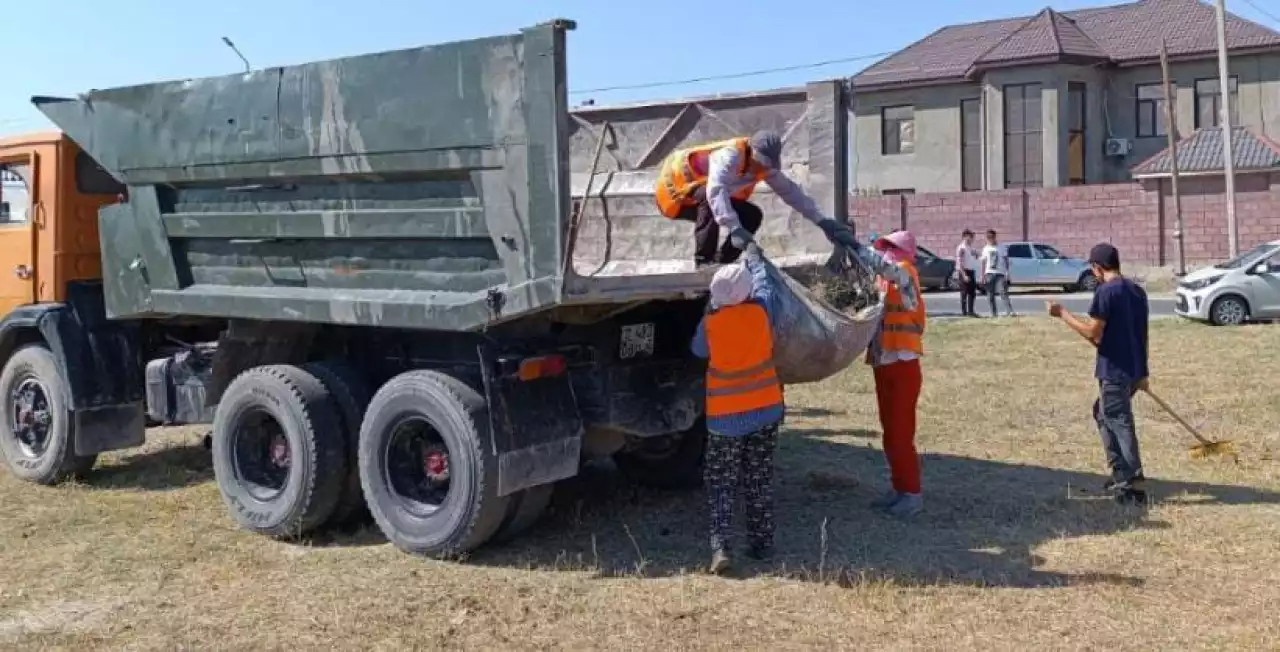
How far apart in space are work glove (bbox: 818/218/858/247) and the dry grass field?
59.9 inches

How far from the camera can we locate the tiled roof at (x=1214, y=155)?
32.1 metres

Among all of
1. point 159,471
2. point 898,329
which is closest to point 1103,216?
point 898,329

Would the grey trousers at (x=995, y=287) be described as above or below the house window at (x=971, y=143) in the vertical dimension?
below

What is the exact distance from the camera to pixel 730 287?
19.7 ft

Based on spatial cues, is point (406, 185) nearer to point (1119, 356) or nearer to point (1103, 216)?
point (1119, 356)

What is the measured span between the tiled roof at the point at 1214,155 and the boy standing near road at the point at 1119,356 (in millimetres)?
26779

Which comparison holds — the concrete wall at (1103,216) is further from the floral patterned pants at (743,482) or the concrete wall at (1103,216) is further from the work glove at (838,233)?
the floral patterned pants at (743,482)

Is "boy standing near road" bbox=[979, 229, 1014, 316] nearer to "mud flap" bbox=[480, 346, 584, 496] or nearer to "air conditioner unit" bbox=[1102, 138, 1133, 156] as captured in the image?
"mud flap" bbox=[480, 346, 584, 496]

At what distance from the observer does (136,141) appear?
7594 mm

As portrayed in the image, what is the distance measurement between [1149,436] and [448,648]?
6.37 metres

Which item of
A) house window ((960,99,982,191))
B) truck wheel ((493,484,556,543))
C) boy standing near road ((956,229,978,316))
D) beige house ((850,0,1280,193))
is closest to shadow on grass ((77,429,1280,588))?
truck wheel ((493,484,556,543))

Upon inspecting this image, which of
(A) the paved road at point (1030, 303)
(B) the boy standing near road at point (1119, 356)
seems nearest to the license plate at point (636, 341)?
(B) the boy standing near road at point (1119, 356)

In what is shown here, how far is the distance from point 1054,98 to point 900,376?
35474 mm

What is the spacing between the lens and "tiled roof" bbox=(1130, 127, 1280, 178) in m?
32.1
